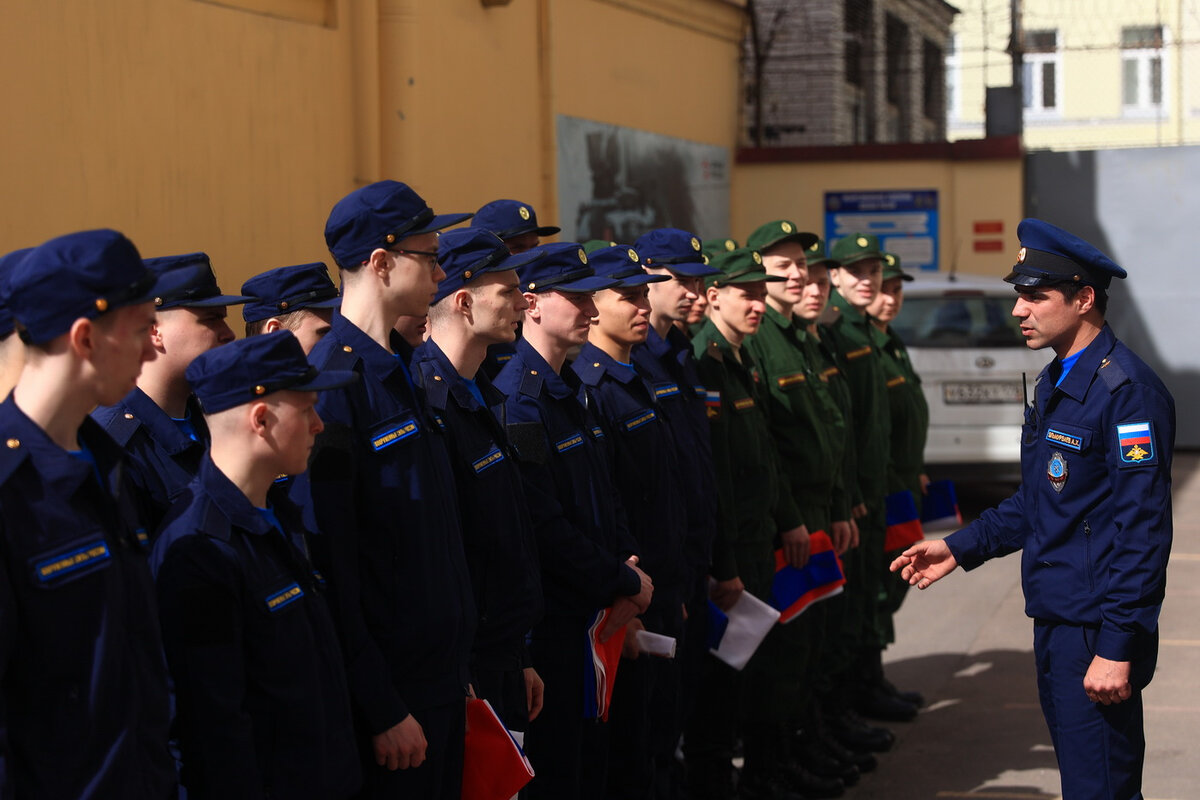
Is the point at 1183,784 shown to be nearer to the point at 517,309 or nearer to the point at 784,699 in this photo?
the point at 784,699

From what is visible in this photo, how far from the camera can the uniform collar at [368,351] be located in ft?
12.1

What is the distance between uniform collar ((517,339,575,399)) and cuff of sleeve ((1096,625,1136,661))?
1.76 meters

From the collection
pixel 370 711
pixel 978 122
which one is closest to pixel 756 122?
pixel 370 711

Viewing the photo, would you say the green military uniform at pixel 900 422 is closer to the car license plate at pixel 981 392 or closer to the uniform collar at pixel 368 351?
the car license plate at pixel 981 392

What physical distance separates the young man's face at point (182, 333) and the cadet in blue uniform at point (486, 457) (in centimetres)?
55

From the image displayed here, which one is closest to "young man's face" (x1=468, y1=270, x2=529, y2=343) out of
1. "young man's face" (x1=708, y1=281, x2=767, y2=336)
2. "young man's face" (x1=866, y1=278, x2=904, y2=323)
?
"young man's face" (x1=708, y1=281, x2=767, y2=336)

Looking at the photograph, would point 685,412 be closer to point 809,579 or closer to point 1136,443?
point 809,579

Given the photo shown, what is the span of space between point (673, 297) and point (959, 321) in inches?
247

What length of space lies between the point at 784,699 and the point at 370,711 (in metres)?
3.01

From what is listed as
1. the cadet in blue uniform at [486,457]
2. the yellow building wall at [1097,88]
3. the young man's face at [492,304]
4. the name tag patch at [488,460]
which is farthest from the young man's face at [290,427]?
the yellow building wall at [1097,88]

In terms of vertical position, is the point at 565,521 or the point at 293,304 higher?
the point at 293,304

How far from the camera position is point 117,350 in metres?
Answer: 2.74

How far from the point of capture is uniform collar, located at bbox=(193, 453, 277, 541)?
3.17 metres

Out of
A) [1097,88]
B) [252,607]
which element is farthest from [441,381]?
[1097,88]
